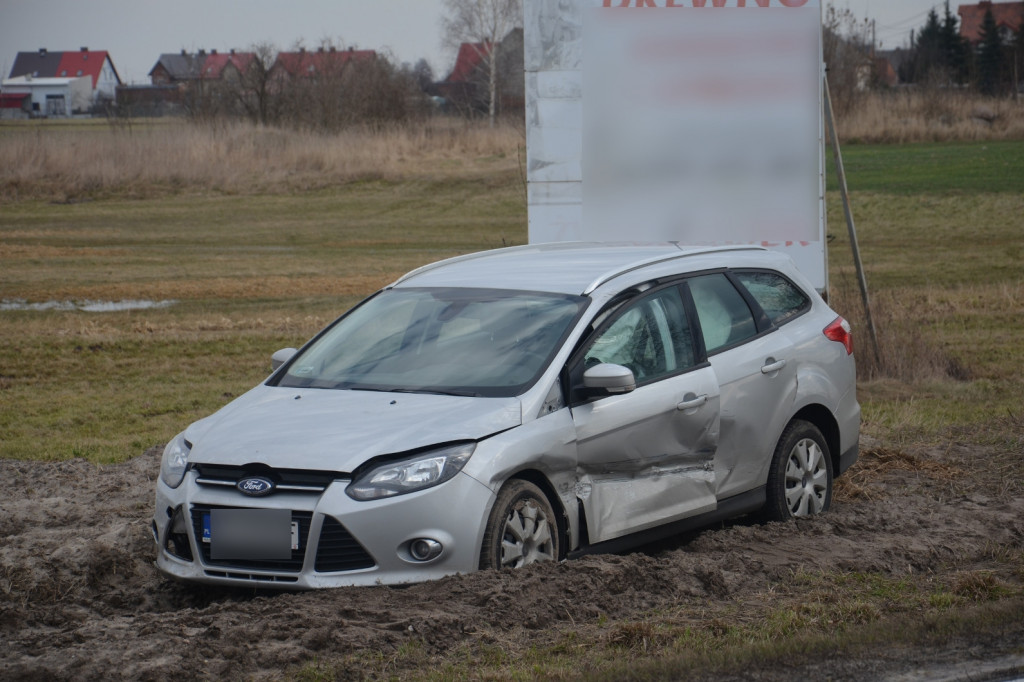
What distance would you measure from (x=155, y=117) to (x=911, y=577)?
51.4m

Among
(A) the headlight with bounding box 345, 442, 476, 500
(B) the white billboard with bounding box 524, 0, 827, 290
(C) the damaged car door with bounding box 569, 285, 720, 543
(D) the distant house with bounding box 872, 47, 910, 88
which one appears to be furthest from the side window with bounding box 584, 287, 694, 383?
(D) the distant house with bounding box 872, 47, 910, 88

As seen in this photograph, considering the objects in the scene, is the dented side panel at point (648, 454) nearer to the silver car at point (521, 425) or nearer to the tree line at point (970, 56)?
the silver car at point (521, 425)

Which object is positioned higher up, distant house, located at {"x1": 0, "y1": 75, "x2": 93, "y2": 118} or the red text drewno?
distant house, located at {"x1": 0, "y1": 75, "x2": 93, "y2": 118}

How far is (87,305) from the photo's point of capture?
18.5m

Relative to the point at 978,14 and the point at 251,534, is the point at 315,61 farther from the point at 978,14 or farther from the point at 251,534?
the point at 978,14

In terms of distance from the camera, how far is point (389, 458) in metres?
5.23

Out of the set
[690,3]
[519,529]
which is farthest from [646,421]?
[690,3]

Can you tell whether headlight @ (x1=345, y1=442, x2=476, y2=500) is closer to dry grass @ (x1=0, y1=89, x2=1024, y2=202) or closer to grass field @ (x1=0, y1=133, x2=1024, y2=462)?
grass field @ (x1=0, y1=133, x2=1024, y2=462)

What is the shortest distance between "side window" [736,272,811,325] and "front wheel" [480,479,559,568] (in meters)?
2.19

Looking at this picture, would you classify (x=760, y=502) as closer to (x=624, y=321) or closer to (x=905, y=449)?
(x=624, y=321)

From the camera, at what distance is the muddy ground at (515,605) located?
15.1 feet

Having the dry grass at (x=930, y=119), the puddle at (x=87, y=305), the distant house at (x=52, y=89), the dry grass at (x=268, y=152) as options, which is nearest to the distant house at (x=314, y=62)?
the dry grass at (x=268, y=152)

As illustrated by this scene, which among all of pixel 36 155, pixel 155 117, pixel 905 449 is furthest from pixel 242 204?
pixel 905 449

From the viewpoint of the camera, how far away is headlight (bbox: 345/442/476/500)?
5.14 metres
